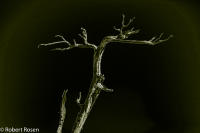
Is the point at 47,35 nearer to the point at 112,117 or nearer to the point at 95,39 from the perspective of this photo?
the point at 95,39

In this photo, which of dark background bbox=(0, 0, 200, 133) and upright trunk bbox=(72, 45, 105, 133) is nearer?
upright trunk bbox=(72, 45, 105, 133)

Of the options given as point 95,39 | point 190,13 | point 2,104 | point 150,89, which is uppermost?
point 190,13

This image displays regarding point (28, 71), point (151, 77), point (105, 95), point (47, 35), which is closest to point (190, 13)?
point (151, 77)

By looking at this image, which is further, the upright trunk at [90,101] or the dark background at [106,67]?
the dark background at [106,67]

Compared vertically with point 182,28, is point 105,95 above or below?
below

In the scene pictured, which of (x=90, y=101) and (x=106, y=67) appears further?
(x=106, y=67)

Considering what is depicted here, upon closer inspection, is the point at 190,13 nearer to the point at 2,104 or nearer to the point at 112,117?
the point at 112,117
